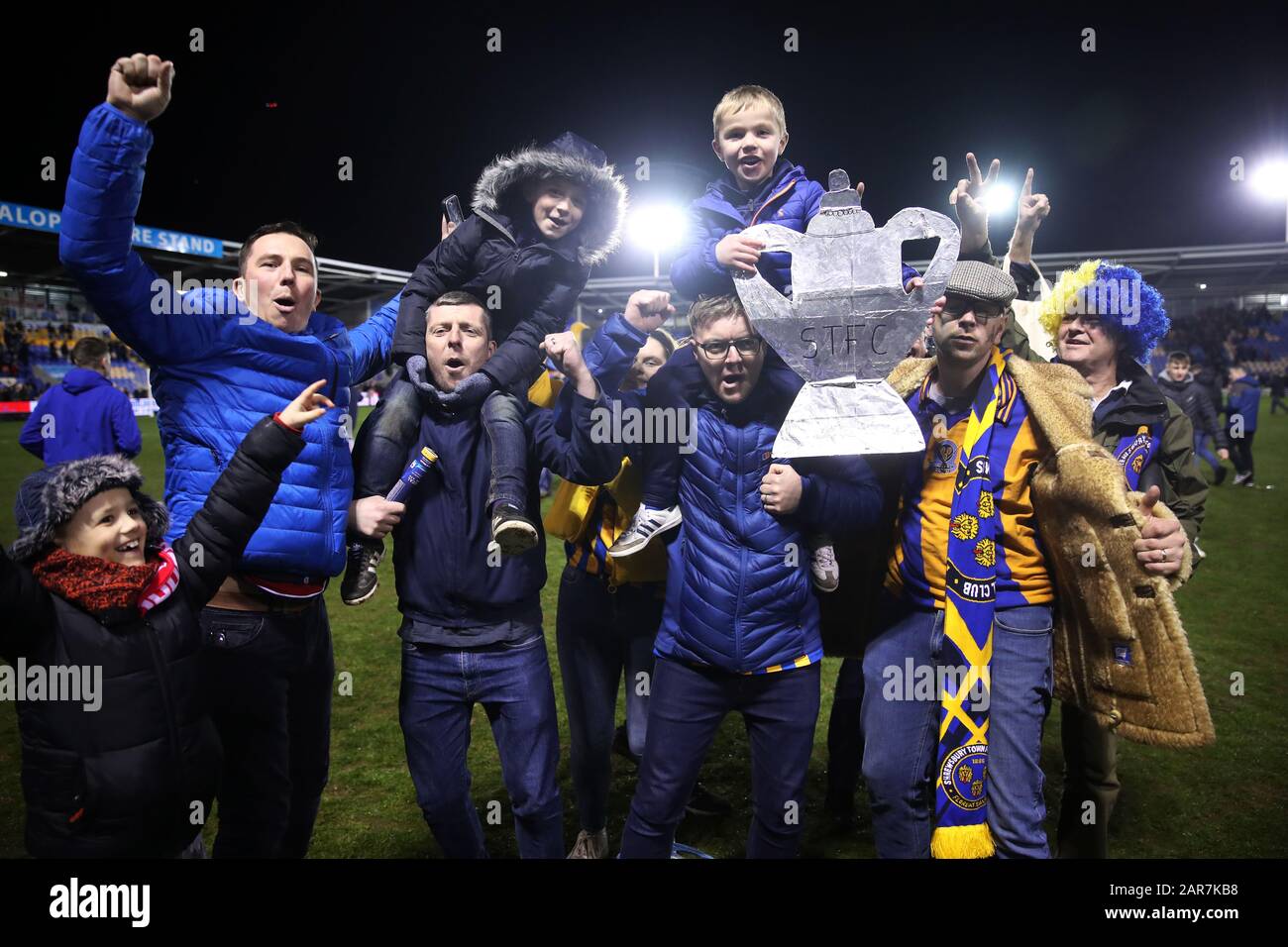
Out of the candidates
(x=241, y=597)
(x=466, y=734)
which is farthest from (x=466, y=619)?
(x=241, y=597)

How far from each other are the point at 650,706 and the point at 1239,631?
219 inches

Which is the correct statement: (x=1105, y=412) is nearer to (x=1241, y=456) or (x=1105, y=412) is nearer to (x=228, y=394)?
(x=228, y=394)

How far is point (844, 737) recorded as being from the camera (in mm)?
3533

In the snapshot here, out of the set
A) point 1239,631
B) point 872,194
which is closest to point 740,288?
point 872,194

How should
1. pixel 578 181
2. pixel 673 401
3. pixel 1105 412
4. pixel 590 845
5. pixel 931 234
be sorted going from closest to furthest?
pixel 931 234 → pixel 673 401 → pixel 578 181 → pixel 1105 412 → pixel 590 845

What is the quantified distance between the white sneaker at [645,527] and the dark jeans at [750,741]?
0.38m

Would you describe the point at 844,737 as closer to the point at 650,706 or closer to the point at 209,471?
the point at 650,706

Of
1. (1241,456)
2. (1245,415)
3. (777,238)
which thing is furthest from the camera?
(1245,415)

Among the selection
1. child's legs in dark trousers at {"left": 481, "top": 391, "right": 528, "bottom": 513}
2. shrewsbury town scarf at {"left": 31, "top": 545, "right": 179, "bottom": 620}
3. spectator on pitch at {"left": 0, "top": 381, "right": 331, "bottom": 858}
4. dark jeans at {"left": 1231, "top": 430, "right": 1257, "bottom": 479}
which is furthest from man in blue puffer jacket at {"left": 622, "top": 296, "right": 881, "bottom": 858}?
dark jeans at {"left": 1231, "top": 430, "right": 1257, "bottom": 479}

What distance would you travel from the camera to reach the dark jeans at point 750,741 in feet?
7.77

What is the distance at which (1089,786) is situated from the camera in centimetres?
287

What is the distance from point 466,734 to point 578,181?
1781mm

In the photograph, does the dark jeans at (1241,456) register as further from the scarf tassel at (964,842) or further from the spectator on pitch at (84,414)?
the spectator on pitch at (84,414)

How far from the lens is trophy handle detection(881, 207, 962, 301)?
6.75 ft
